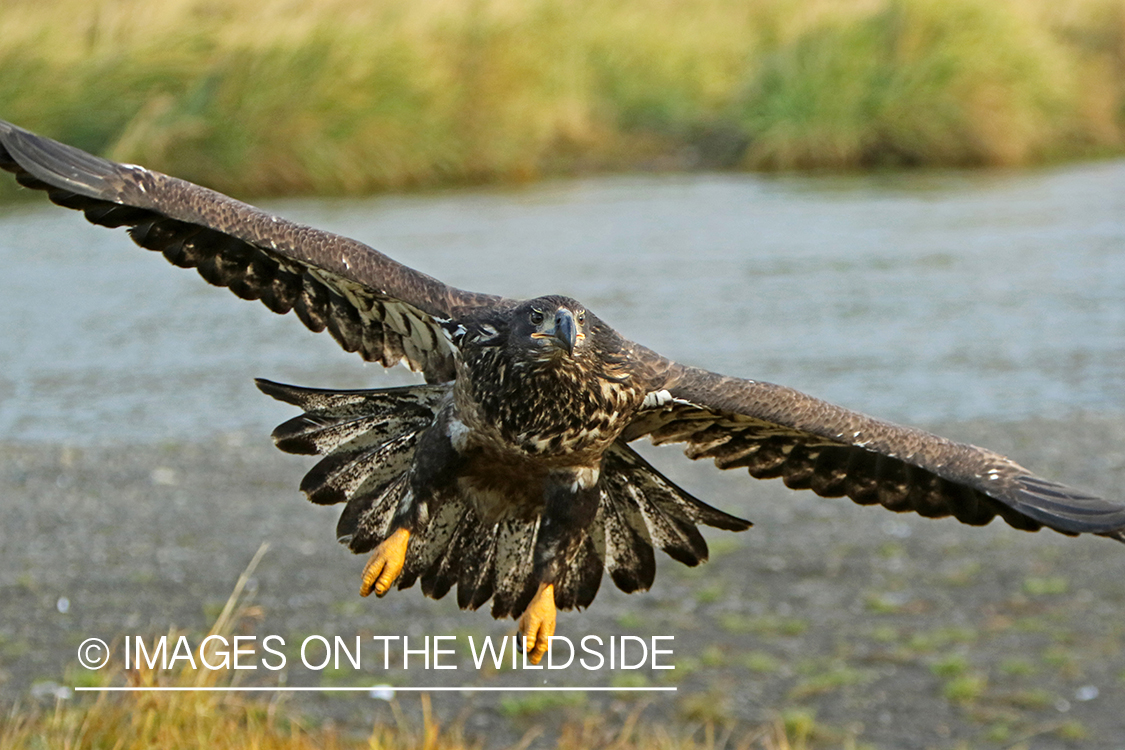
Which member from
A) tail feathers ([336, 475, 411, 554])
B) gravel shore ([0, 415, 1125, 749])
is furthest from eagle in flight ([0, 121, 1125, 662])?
gravel shore ([0, 415, 1125, 749])

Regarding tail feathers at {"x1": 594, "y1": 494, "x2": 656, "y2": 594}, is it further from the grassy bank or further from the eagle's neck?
the grassy bank

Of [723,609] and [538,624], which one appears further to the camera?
[723,609]

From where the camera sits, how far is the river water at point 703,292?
1289 centimetres

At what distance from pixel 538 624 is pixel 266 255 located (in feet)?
5.15

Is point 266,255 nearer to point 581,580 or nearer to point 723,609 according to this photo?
point 581,580

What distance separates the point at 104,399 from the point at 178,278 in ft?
17.4

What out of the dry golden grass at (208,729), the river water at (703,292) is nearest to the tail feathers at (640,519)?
the dry golden grass at (208,729)

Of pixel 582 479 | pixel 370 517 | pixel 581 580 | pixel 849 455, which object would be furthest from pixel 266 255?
pixel 849 455

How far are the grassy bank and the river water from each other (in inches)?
28.4

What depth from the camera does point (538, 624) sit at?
14.9 feet

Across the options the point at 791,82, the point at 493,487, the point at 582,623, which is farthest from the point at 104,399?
the point at 791,82

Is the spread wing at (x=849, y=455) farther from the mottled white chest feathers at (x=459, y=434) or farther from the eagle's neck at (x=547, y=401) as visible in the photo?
the mottled white chest feathers at (x=459, y=434)

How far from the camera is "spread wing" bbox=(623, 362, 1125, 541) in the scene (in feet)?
14.3

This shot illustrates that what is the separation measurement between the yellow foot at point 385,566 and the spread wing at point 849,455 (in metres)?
0.83
